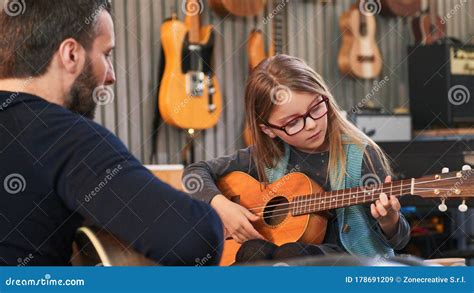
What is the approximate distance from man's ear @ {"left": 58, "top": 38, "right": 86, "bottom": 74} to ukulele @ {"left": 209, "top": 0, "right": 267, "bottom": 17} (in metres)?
0.40

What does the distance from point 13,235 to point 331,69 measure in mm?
640

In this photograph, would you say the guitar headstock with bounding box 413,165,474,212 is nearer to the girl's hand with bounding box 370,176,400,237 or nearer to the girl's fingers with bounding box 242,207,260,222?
the girl's hand with bounding box 370,176,400,237

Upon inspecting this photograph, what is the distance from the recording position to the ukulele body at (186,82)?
1368 mm

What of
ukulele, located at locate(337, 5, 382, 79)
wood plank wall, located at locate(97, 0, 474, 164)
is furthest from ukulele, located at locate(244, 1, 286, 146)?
ukulele, located at locate(337, 5, 382, 79)

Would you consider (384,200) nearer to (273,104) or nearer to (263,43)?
(273,104)

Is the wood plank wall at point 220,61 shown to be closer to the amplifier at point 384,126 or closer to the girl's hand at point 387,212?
the amplifier at point 384,126

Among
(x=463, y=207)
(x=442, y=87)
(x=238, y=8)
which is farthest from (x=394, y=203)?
(x=238, y=8)

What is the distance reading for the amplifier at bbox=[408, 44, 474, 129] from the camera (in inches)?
52.8

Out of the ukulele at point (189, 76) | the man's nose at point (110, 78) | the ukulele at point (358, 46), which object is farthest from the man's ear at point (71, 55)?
the ukulele at point (358, 46)

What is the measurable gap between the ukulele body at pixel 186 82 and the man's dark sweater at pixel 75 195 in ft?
1.29

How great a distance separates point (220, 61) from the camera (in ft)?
4.72

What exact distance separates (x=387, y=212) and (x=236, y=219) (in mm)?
242

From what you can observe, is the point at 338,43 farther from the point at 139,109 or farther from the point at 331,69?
the point at 139,109

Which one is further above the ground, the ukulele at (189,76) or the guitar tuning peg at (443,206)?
the ukulele at (189,76)
